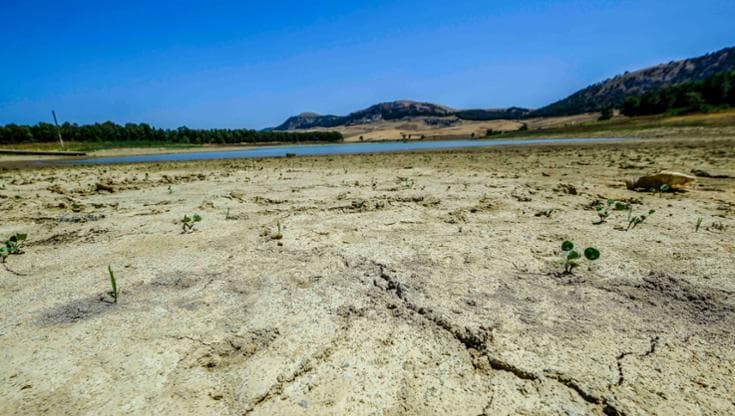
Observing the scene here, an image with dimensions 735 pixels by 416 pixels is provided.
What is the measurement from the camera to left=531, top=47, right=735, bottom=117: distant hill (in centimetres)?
16112

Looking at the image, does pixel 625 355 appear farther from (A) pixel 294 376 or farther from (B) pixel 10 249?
(B) pixel 10 249

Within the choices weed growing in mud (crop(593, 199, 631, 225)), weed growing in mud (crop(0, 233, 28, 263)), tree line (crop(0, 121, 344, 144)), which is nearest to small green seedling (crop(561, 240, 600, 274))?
weed growing in mud (crop(593, 199, 631, 225))

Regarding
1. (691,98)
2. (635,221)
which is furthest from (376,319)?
(691,98)

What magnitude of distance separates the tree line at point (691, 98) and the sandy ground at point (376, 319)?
210ft

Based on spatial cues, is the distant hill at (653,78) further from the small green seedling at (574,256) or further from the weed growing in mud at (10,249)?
the weed growing in mud at (10,249)

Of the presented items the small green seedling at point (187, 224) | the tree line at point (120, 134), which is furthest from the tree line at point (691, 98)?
the tree line at point (120, 134)

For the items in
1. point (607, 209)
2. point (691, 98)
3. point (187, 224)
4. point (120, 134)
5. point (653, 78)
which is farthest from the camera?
point (653, 78)

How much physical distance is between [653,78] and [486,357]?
24632 cm

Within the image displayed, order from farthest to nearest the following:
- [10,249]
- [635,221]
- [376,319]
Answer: [635,221] < [10,249] < [376,319]

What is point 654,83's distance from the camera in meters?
175

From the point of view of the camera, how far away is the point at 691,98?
5516 centimetres

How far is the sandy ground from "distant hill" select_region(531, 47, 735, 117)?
175828 millimetres

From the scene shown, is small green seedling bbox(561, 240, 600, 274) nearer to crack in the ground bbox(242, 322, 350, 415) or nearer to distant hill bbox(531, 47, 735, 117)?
crack in the ground bbox(242, 322, 350, 415)

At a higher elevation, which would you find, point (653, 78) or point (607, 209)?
point (653, 78)
